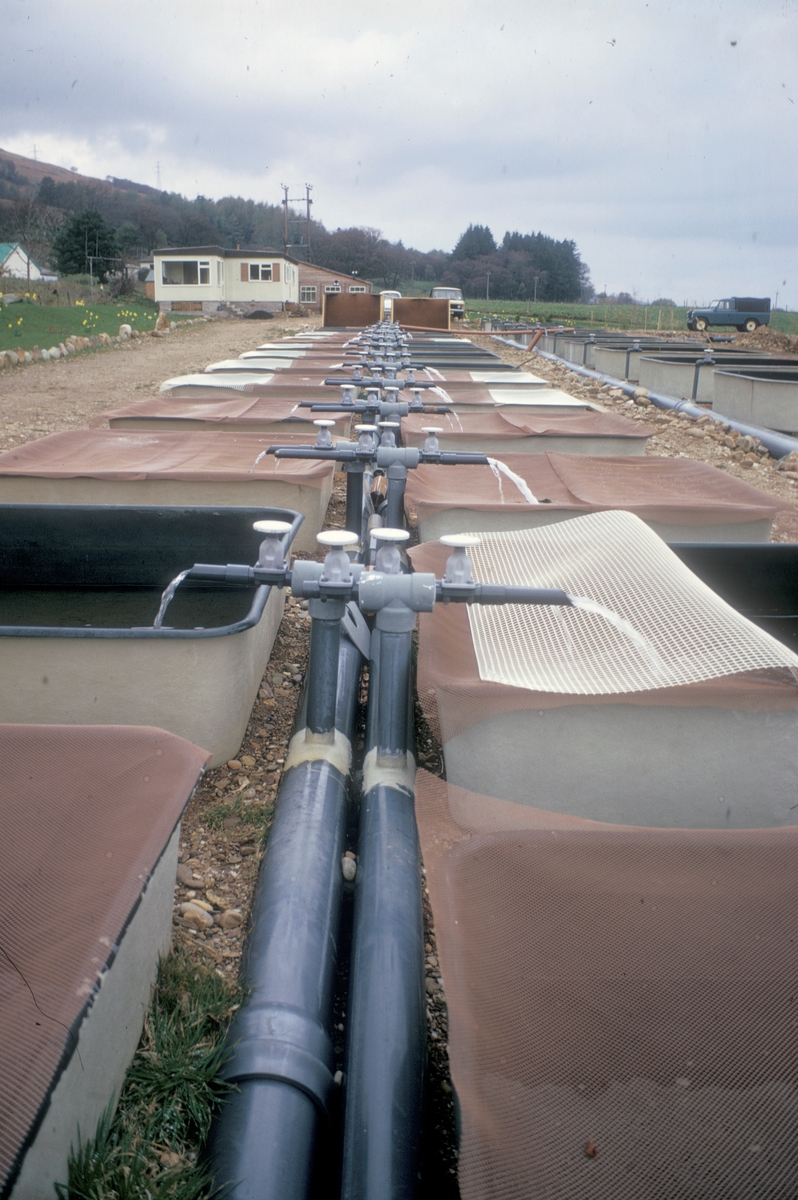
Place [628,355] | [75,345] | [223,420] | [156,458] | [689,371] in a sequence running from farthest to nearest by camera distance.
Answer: [75,345]
[628,355]
[689,371]
[223,420]
[156,458]

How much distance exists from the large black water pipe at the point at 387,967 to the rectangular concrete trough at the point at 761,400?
10.2m

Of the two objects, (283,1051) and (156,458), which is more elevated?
(156,458)

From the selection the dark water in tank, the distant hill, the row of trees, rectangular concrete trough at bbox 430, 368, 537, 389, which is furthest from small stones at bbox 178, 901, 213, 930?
the distant hill

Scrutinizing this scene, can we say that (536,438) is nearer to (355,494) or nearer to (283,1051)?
(355,494)

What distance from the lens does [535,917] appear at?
4.76 ft

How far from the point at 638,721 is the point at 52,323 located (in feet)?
84.9

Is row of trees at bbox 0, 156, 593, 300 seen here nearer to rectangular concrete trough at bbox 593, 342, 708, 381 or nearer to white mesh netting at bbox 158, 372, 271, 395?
rectangular concrete trough at bbox 593, 342, 708, 381

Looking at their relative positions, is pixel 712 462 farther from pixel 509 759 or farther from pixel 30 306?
pixel 30 306

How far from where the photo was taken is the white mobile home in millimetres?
41531

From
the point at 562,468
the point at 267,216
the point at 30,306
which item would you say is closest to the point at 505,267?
the point at 267,216

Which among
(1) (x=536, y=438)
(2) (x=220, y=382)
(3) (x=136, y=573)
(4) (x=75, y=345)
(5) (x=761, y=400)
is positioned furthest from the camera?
(4) (x=75, y=345)

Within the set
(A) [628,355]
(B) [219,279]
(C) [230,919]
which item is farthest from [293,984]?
(B) [219,279]

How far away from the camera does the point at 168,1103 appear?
1.64m

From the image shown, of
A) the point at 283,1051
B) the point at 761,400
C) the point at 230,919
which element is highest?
the point at 761,400
